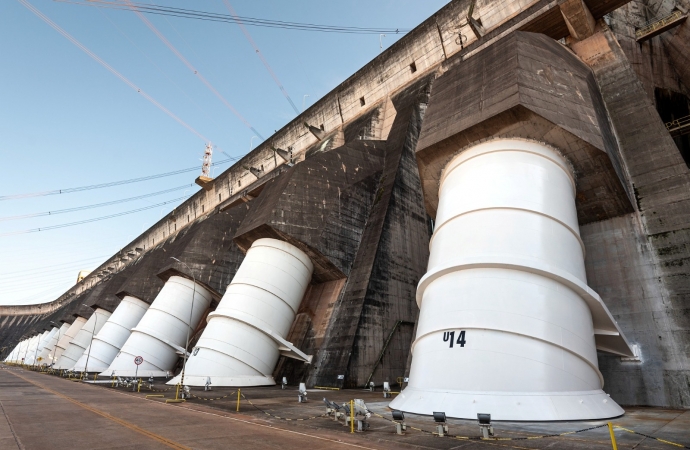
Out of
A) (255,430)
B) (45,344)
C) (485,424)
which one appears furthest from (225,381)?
(45,344)

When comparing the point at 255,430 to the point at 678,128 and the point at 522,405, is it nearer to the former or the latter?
the point at 522,405

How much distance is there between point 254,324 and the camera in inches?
716

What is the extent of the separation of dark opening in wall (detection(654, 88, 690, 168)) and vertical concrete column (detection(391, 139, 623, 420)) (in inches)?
520

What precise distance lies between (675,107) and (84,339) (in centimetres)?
5298

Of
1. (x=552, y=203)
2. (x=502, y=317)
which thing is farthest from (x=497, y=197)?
(x=502, y=317)

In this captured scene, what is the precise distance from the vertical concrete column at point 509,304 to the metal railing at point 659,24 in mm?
12487

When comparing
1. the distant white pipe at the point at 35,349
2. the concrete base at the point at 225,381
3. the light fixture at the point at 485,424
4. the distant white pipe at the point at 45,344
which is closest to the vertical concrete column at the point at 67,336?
the distant white pipe at the point at 45,344

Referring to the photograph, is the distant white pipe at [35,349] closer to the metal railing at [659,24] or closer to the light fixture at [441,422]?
the light fixture at [441,422]

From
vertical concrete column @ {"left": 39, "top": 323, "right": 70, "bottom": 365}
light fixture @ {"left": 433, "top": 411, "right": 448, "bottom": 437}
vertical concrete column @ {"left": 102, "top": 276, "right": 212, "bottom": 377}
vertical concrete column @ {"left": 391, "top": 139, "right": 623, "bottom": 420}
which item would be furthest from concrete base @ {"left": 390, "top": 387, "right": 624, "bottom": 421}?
vertical concrete column @ {"left": 39, "top": 323, "right": 70, "bottom": 365}

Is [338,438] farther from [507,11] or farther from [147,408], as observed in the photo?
[507,11]

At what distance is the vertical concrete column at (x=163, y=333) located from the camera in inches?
1015

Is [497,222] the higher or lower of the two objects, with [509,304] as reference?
higher

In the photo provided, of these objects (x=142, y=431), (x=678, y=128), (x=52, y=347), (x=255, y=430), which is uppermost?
(x=678, y=128)

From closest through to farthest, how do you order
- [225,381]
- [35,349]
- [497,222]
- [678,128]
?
1. [497,222]
2. [678,128]
3. [225,381]
4. [35,349]
